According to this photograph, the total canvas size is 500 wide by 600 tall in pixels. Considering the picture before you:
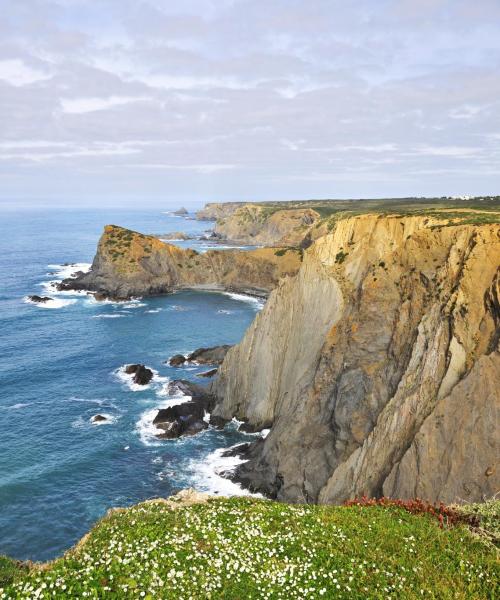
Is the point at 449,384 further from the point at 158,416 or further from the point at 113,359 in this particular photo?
the point at 113,359

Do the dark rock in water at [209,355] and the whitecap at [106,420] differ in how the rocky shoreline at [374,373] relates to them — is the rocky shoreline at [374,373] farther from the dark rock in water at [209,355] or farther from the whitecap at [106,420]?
the dark rock in water at [209,355]

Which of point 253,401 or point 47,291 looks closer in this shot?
point 253,401

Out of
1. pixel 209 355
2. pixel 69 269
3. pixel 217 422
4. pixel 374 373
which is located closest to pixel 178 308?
pixel 209 355

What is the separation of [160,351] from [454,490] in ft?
180

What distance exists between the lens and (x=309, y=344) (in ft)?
143

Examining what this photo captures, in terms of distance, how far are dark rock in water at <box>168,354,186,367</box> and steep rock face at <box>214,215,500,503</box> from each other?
17.9 m

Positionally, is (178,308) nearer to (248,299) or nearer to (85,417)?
(248,299)

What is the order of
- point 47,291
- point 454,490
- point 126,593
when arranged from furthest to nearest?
point 47,291 → point 454,490 → point 126,593

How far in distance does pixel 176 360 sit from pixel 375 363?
38.4 meters

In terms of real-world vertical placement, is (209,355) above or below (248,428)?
above

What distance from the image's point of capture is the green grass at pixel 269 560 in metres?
13.0

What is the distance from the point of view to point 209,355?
2761 inches

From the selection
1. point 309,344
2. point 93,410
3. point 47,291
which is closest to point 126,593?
point 309,344

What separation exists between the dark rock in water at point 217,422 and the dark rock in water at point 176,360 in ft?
57.9
